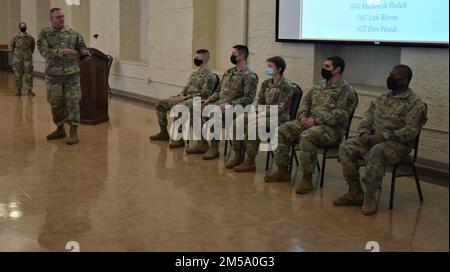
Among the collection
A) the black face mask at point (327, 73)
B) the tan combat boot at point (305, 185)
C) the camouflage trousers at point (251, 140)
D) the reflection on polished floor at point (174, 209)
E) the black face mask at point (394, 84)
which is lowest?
the reflection on polished floor at point (174, 209)

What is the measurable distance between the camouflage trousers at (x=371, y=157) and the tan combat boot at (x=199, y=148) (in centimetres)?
226

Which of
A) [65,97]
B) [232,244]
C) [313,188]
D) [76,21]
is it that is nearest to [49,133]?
[65,97]

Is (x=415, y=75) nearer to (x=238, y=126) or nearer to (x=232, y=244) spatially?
(x=238, y=126)

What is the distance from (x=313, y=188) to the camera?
510 cm

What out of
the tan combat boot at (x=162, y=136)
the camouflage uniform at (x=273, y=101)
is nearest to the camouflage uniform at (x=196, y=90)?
the tan combat boot at (x=162, y=136)

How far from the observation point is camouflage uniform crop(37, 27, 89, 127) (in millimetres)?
6777

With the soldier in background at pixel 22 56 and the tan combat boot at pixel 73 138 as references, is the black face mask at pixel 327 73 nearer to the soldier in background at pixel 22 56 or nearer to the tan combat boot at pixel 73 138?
the tan combat boot at pixel 73 138

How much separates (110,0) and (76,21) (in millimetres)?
2105

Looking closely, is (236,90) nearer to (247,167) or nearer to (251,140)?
(251,140)

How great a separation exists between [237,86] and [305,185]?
1631 mm

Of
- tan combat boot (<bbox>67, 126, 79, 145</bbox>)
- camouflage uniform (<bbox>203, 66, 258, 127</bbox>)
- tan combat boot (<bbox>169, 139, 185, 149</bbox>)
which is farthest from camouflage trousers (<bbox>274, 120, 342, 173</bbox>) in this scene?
tan combat boot (<bbox>67, 126, 79, 145</bbox>)

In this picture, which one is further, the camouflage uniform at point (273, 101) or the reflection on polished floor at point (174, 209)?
the camouflage uniform at point (273, 101)

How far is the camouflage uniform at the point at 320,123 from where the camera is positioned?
4.94m

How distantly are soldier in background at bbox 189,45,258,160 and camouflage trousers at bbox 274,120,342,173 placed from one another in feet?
3.08
